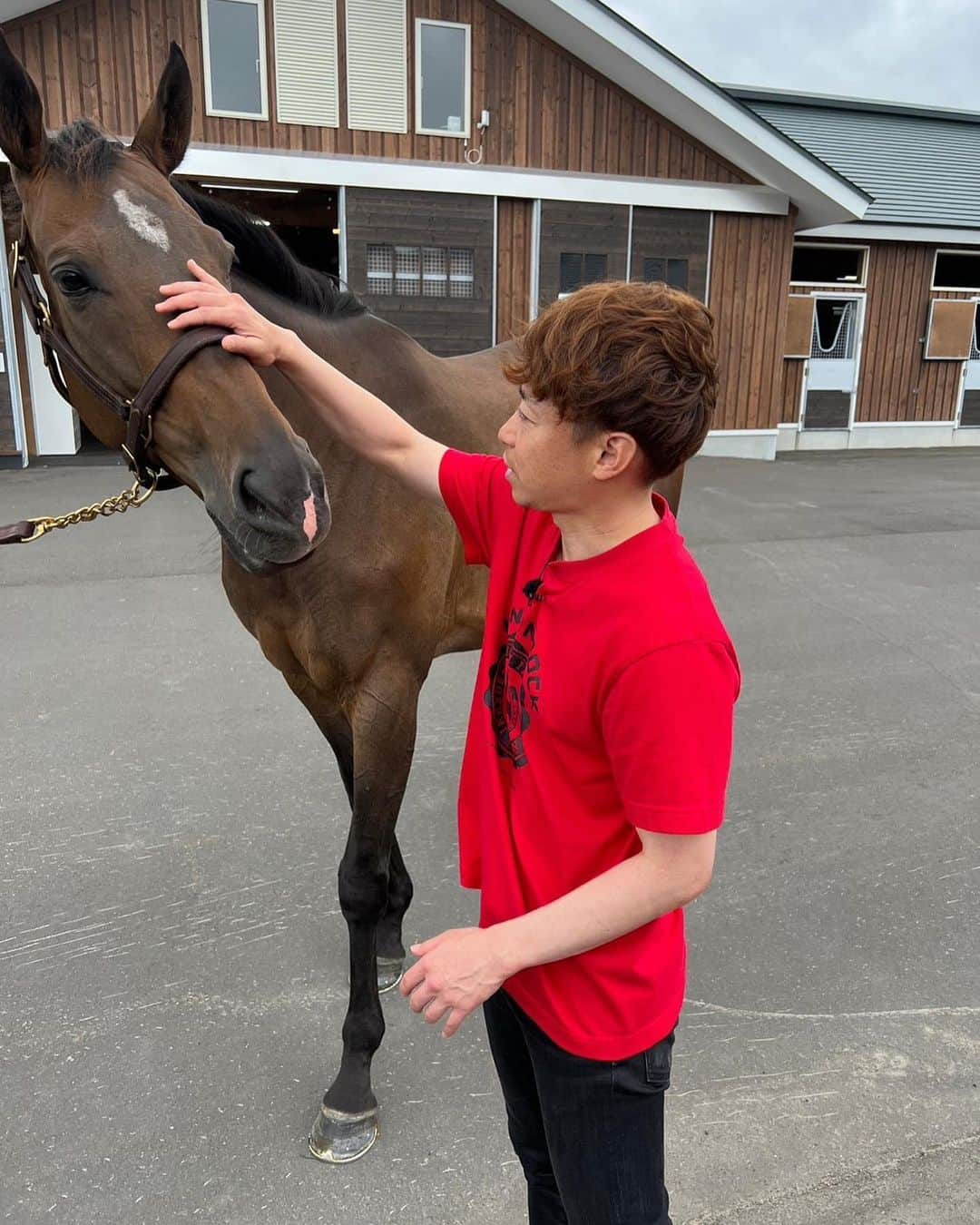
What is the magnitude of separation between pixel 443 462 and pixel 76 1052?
176 cm

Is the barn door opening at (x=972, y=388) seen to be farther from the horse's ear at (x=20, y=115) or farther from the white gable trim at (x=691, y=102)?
the horse's ear at (x=20, y=115)

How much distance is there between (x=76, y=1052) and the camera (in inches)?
85.9

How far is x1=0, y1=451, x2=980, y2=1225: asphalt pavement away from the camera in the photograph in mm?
1869

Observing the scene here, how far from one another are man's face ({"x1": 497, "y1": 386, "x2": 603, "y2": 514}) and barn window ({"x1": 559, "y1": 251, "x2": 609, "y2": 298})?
438 inches

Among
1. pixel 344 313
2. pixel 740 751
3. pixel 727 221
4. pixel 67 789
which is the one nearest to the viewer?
pixel 344 313

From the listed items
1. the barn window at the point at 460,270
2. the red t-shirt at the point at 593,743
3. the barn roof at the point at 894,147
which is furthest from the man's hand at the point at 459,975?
the barn roof at the point at 894,147

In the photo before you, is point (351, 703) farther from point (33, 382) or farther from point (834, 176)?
point (834, 176)

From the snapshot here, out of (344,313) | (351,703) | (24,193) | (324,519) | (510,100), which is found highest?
(510,100)

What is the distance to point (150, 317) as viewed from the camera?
5.10 feet

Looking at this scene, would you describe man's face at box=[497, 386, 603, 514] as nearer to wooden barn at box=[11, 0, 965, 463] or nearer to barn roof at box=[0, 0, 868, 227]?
wooden barn at box=[11, 0, 965, 463]

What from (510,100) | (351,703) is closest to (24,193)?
(351,703)

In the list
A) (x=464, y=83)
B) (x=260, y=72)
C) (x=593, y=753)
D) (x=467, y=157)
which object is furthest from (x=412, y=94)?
(x=593, y=753)

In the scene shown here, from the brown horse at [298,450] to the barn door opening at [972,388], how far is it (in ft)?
49.4

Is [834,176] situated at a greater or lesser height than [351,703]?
greater
